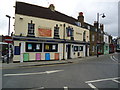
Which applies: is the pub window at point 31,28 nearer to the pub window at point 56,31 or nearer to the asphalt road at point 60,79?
the pub window at point 56,31

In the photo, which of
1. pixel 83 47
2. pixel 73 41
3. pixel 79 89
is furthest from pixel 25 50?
pixel 83 47

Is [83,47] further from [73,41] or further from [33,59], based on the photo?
[33,59]

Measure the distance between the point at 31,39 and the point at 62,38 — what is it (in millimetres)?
6135

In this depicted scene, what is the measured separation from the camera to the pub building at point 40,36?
16.1m

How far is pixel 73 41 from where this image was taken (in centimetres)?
2241

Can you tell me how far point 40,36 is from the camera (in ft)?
58.5

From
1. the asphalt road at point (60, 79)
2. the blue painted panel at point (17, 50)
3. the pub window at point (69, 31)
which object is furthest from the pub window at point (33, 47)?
the asphalt road at point (60, 79)

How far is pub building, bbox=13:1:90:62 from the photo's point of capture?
1606cm

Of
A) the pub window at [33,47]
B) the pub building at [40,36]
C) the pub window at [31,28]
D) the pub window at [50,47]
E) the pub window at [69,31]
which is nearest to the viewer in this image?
the pub building at [40,36]

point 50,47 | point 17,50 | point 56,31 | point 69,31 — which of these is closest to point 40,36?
point 50,47

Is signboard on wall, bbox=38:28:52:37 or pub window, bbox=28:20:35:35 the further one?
signboard on wall, bbox=38:28:52:37

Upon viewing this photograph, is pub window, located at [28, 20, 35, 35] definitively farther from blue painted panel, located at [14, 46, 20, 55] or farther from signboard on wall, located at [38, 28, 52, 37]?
blue painted panel, located at [14, 46, 20, 55]

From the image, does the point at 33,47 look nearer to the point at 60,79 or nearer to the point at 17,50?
the point at 17,50

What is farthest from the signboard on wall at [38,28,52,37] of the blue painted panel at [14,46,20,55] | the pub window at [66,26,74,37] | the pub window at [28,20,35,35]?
the pub window at [66,26,74,37]
